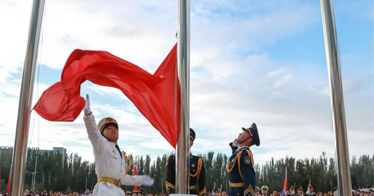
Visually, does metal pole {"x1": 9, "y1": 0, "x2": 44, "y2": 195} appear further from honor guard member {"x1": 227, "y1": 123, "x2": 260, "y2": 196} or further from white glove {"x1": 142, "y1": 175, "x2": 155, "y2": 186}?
honor guard member {"x1": 227, "y1": 123, "x2": 260, "y2": 196}

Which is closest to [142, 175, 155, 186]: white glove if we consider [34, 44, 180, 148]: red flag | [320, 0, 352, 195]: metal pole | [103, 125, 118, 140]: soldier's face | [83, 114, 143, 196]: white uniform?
[83, 114, 143, 196]: white uniform

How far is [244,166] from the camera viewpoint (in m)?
5.25

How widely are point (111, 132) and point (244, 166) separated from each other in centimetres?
193

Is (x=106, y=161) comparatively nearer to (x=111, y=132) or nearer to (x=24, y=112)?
(x=111, y=132)

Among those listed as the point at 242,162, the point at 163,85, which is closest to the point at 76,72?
the point at 163,85

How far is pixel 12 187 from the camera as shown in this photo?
14.0 ft

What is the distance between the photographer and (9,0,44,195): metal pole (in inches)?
169

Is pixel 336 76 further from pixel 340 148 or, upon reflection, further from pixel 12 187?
pixel 12 187

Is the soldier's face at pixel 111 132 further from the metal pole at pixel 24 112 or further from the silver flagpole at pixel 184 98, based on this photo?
the silver flagpole at pixel 184 98

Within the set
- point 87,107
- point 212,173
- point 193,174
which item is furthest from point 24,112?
point 212,173

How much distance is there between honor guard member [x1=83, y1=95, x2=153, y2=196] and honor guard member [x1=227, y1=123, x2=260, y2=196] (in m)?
Answer: 1.57

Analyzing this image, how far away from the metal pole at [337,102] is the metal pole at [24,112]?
3499 millimetres

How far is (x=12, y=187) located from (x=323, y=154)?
40461mm

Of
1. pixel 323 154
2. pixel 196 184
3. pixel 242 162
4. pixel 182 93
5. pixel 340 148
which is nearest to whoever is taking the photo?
pixel 340 148
